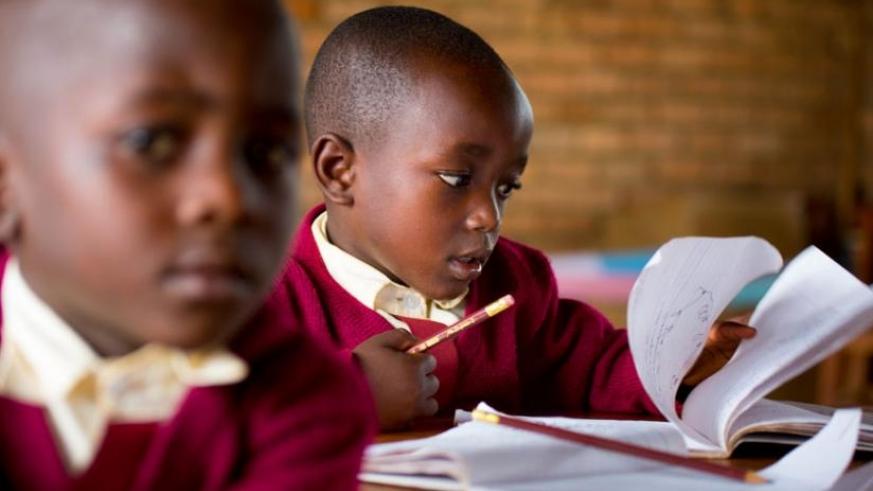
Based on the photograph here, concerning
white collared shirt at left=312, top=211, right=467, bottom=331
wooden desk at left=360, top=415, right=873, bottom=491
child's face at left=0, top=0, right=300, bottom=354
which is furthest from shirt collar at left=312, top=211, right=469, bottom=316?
child's face at left=0, top=0, right=300, bottom=354

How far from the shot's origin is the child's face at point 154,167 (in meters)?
0.53

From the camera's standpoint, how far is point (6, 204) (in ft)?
1.85

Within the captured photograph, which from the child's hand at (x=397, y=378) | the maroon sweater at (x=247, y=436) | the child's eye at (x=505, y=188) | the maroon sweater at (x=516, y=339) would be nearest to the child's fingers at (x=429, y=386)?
the child's hand at (x=397, y=378)

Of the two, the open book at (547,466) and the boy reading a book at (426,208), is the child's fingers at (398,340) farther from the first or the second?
the open book at (547,466)

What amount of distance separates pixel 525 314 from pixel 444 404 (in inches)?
6.5

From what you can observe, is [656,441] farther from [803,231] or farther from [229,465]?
[803,231]

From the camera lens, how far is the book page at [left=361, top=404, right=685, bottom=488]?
82 cm

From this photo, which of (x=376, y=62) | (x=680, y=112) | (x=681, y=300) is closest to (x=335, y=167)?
(x=376, y=62)

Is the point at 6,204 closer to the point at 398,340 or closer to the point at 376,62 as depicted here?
the point at 398,340

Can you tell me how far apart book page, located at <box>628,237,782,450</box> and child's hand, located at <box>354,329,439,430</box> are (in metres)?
0.17

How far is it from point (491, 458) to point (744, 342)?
421 mm

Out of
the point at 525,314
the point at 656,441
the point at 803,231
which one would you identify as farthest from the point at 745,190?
the point at 656,441

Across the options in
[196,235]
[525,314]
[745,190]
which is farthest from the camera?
[745,190]

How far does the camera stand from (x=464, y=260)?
1221 mm
